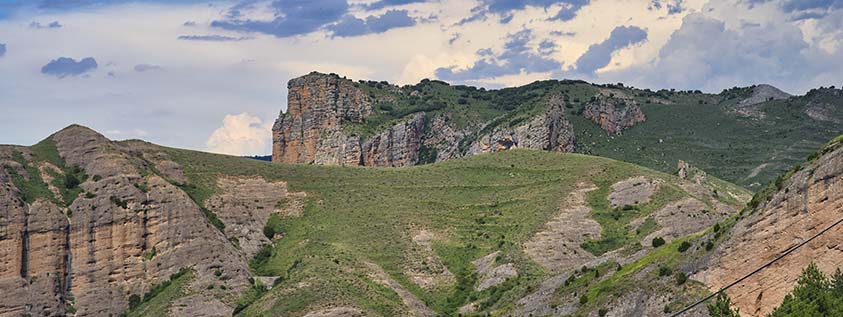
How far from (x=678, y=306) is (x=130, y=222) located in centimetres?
8170

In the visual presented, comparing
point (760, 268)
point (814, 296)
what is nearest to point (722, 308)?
point (760, 268)

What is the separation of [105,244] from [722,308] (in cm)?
8697

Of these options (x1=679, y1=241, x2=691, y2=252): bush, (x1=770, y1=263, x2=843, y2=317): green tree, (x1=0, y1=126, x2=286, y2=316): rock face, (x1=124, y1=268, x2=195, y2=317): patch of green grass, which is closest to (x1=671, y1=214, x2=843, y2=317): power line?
(x1=770, y1=263, x2=843, y2=317): green tree

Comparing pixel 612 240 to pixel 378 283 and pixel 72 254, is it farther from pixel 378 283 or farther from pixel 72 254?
pixel 72 254

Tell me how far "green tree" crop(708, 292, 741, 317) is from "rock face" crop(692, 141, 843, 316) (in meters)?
1.01

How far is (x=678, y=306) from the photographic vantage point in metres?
113

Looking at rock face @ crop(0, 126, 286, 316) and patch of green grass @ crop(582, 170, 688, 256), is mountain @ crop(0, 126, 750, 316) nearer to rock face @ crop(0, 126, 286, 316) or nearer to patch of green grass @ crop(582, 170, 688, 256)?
rock face @ crop(0, 126, 286, 316)

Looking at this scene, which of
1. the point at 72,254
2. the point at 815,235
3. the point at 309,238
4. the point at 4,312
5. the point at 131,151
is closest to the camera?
the point at 815,235

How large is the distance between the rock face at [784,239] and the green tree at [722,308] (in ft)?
3.30

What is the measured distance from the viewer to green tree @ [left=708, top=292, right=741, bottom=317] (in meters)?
107

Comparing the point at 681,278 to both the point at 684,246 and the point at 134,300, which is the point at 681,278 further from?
the point at 134,300

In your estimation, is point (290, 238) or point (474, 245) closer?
point (474, 245)

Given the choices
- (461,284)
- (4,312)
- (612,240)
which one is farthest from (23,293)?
(612,240)

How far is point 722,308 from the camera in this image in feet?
354
